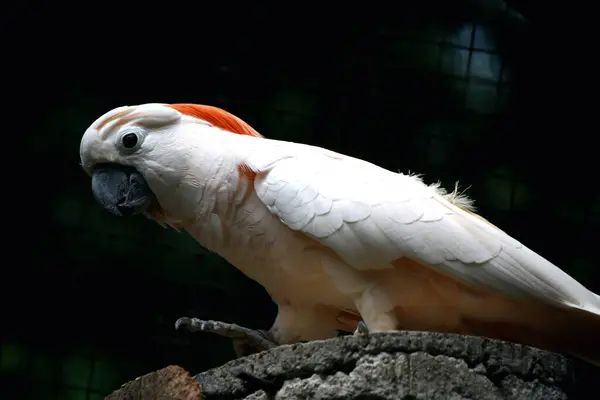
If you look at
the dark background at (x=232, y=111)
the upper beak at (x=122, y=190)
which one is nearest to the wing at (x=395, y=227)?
the upper beak at (x=122, y=190)

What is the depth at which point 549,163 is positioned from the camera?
509 centimetres

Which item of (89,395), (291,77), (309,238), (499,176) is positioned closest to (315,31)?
(291,77)

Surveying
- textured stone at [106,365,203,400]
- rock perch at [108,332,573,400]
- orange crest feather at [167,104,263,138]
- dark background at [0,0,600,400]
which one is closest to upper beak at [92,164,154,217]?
orange crest feather at [167,104,263,138]

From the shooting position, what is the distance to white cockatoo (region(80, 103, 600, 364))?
3.12 m

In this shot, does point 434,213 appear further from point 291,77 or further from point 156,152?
point 291,77

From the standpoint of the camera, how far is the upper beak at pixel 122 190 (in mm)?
3432

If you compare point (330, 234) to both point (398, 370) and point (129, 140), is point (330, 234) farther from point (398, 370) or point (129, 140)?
point (129, 140)

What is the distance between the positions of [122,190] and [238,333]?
0.52 m

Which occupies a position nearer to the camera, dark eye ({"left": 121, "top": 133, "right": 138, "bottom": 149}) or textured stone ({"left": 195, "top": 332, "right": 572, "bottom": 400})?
textured stone ({"left": 195, "top": 332, "right": 572, "bottom": 400})

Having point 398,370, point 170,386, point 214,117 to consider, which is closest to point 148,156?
point 214,117

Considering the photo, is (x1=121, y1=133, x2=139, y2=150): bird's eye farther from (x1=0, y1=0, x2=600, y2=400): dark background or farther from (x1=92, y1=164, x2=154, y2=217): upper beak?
(x1=0, y1=0, x2=600, y2=400): dark background

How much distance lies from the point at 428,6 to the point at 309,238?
7.82 feet

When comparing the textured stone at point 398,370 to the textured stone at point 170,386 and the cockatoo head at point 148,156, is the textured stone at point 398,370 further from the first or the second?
the cockatoo head at point 148,156

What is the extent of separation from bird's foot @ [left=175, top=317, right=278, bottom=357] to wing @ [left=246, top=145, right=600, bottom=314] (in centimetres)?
37
